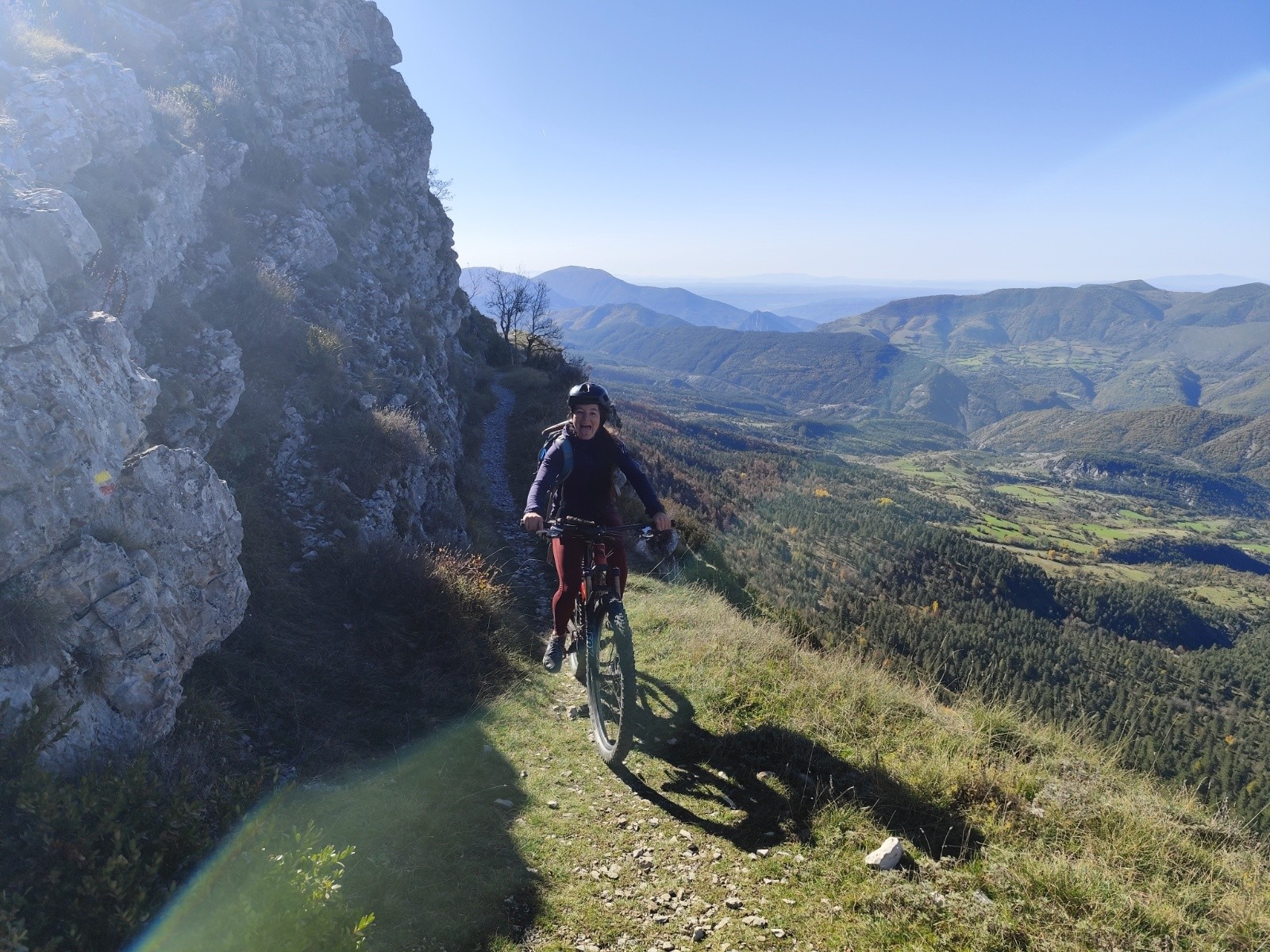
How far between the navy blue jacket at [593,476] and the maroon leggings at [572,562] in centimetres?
30

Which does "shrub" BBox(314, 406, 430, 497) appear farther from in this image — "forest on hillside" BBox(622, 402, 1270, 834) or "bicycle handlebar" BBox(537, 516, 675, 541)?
"forest on hillside" BBox(622, 402, 1270, 834)

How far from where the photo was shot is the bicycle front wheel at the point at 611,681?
5.58 metres

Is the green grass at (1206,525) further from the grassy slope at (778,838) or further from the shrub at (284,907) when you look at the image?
the shrub at (284,907)

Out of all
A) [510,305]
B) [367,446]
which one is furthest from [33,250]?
[510,305]

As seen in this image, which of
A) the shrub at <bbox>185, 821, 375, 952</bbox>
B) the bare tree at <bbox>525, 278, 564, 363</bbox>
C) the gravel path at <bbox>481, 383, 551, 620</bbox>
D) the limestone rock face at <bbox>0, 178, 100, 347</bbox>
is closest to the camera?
the shrub at <bbox>185, 821, 375, 952</bbox>

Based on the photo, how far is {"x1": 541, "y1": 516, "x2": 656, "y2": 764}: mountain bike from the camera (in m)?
5.62

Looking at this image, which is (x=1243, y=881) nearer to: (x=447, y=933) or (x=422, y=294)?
(x=447, y=933)

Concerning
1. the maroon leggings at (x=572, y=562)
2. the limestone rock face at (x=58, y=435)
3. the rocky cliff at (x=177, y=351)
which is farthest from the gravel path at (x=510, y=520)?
the limestone rock face at (x=58, y=435)

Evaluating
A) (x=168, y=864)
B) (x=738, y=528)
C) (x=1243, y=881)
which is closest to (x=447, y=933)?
(x=168, y=864)

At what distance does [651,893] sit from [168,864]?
3.14 m

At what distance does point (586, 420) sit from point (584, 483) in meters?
0.69

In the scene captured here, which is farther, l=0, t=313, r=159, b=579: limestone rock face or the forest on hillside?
the forest on hillside

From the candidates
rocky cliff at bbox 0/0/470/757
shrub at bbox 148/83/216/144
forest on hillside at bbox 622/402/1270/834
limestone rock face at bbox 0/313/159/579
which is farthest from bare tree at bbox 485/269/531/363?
limestone rock face at bbox 0/313/159/579

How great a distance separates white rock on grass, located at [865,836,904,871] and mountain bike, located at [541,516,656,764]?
2.25 metres
